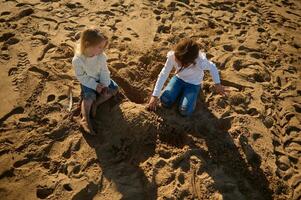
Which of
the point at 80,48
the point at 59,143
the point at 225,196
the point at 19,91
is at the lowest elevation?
the point at 225,196

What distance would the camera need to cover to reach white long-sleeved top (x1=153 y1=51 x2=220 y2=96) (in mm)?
3586

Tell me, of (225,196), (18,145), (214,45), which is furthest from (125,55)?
(225,196)

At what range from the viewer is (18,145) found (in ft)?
10.9

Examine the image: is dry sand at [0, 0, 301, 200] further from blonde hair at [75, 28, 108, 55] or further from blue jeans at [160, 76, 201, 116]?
blonde hair at [75, 28, 108, 55]

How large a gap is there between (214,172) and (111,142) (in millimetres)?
1131

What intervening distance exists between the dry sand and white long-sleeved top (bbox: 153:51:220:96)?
341 millimetres

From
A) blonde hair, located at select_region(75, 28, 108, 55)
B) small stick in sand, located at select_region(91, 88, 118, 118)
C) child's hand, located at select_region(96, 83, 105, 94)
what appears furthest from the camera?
small stick in sand, located at select_region(91, 88, 118, 118)

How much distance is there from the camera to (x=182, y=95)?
12.6 ft

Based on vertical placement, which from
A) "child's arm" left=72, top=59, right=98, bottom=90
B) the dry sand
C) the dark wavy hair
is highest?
the dark wavy hair

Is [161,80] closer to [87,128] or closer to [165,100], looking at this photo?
[165,100]

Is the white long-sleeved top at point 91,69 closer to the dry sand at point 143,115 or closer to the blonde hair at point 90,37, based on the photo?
the blonde hair at point 90,37

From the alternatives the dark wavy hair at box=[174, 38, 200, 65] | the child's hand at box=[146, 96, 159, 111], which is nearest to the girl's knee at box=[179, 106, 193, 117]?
the child's hand at box=[146, 96, 159, 111]

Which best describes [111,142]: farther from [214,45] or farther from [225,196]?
[214,45]

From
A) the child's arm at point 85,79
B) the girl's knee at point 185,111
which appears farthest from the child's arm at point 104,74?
the girl's knee at point 185,111
